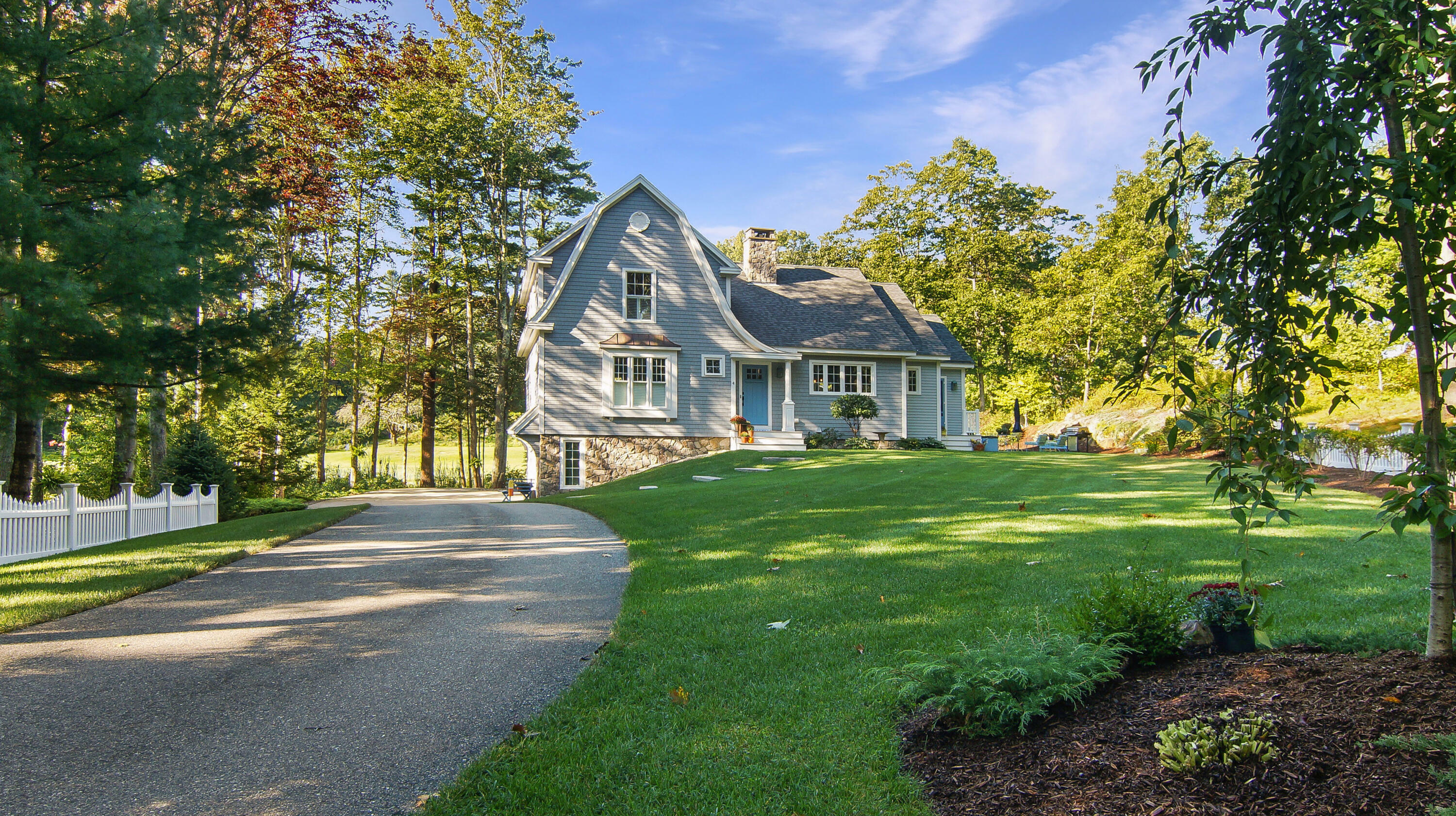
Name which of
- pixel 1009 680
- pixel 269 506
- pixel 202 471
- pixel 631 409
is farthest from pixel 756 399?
pixel 1009 680

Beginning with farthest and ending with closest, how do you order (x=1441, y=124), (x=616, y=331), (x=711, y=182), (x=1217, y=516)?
(x=711, y=182) → (x=616, y=331) → (x=1217, y=516) → (x=1441, y=124)

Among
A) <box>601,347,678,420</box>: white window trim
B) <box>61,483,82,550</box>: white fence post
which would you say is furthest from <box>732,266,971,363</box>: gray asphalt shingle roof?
<box>61,483,82,550</box>: white fence post

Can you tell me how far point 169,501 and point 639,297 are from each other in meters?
13.5

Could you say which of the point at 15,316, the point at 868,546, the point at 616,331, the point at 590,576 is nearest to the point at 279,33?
the point at 616,331

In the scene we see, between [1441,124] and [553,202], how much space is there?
35130 millimetres

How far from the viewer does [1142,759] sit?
290cm

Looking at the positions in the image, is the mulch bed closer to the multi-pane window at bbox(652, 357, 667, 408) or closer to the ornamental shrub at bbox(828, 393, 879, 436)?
the multi-pane window at bbox(652, 357, 667, 408)

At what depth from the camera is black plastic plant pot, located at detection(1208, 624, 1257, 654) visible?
387 cm

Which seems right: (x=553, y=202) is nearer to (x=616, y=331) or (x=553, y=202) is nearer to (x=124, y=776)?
(x=616, y=331)

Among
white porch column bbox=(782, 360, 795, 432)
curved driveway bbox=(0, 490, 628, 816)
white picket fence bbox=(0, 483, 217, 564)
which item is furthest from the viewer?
white porch column bbox=(782, 360, 795, 432)

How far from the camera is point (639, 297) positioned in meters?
23.7

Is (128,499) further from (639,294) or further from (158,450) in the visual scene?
(639,294)

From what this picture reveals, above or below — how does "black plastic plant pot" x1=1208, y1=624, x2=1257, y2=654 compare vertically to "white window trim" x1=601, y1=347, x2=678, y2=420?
below

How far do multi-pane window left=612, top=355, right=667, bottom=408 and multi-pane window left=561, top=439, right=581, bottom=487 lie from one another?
1798mm
